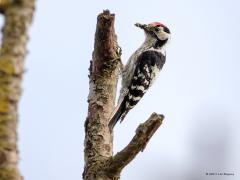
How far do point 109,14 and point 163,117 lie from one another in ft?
5.73

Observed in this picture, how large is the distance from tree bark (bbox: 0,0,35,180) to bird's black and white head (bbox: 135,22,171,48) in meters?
5.67

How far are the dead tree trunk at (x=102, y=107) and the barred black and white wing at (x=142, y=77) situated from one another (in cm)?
130

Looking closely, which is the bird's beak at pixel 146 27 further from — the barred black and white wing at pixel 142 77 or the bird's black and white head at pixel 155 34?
the barred black and white wing at pixel 142 77

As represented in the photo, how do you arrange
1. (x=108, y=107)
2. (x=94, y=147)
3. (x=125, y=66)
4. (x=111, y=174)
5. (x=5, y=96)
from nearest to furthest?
(x=5, y=96)
(x=111, y=174)
(x=94, y=147)
(x=108, y=107)
(x=125, y=66)

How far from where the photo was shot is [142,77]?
6.92m

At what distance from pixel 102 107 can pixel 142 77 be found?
2.10m

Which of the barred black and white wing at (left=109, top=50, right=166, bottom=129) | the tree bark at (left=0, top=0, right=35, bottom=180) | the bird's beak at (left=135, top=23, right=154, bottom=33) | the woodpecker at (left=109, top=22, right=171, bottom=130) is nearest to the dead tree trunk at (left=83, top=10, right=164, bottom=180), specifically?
the woodpecker at (left=109, top=22, right=171, bottom=130)

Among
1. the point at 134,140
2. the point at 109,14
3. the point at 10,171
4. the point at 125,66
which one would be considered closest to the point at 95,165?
the point at 134,140

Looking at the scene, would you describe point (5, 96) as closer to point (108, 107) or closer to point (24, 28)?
point (24, 28)

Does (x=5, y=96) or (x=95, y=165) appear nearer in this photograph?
(x=5, y=96)

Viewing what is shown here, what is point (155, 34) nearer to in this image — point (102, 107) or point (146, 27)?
point (146, 27)

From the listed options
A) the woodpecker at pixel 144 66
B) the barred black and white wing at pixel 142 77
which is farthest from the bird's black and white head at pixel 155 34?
the barred black and white wing at pixel 142 77

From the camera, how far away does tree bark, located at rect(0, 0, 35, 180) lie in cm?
186

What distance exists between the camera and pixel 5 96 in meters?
1.87
